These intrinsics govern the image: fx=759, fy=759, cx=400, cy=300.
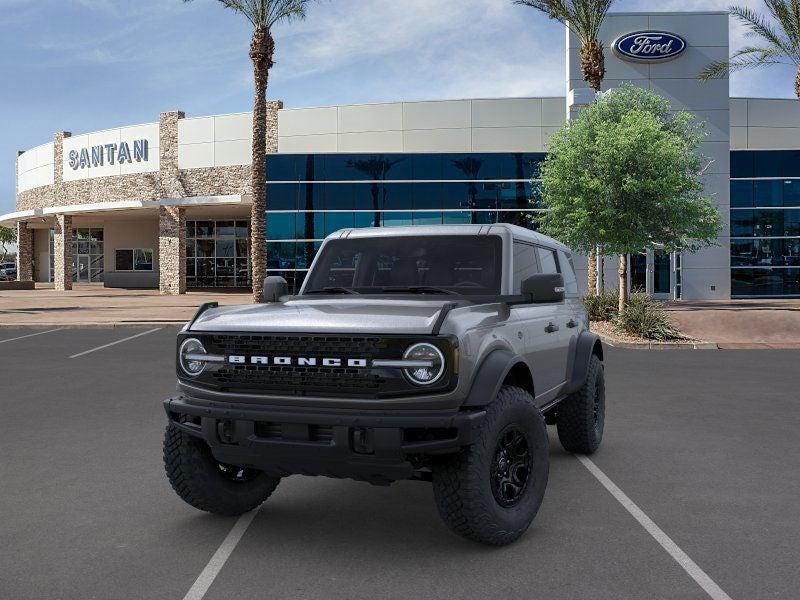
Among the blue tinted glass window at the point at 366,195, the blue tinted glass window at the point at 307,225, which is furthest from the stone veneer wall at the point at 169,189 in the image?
the blue tinted glass window at the point at 366,195

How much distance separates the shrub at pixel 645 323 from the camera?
18016 millimetres

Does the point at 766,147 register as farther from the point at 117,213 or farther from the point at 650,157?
the point at 117,213

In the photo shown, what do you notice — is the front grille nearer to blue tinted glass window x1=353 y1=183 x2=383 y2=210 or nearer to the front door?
blue tinted glass window x1=353 y1=183 x2=383 y2=210

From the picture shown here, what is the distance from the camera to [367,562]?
14.0 feet

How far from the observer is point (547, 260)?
6.46 meters

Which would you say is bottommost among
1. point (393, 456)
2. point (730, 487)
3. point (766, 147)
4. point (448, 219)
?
point (730, 487)

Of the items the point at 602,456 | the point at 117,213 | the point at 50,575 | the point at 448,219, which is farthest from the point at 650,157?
the point at 117,213

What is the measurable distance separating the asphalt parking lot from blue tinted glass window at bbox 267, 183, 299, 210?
27271 mm

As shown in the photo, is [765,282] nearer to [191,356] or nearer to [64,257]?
[191,356]

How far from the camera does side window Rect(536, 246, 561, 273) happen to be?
6.27 m

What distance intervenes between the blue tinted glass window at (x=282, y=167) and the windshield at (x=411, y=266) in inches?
1197

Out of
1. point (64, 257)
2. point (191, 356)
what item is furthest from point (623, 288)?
point (64, 257)

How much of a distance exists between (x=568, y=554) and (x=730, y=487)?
6.90 feet

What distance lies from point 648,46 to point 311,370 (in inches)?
1279
